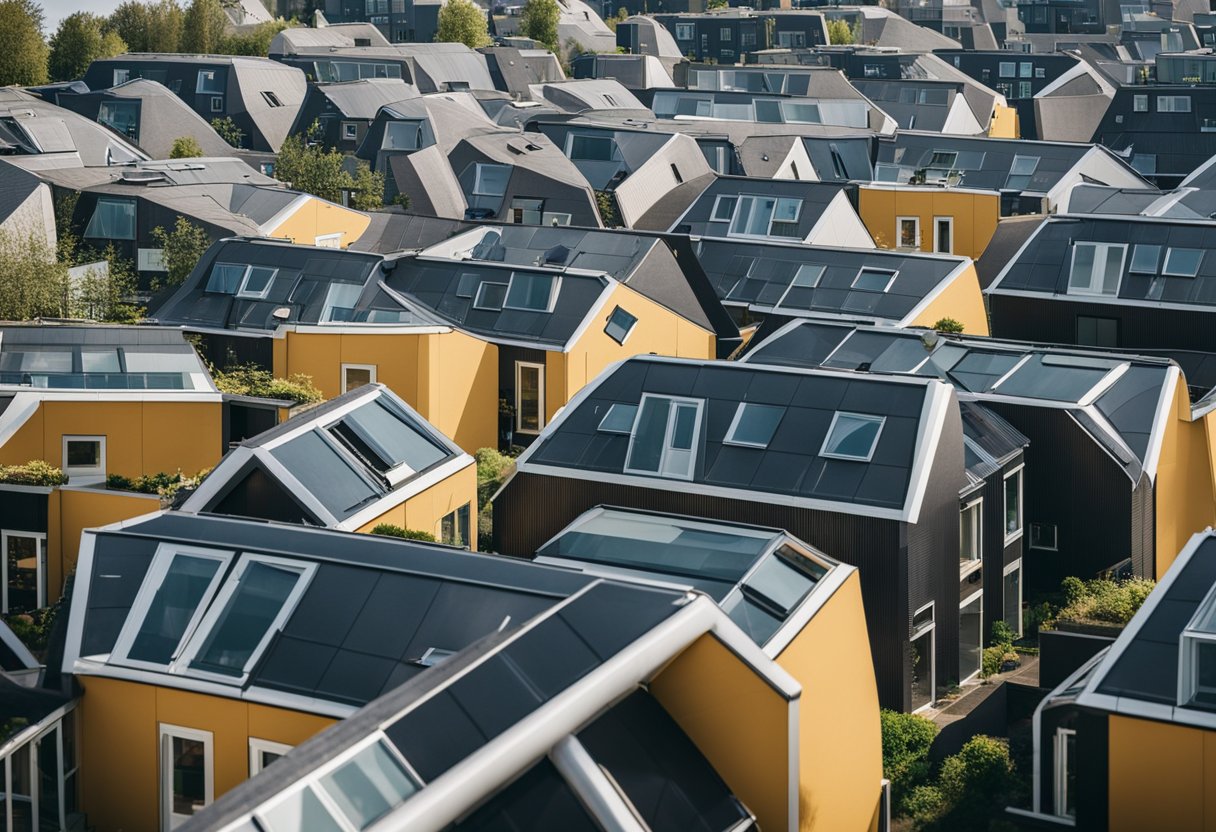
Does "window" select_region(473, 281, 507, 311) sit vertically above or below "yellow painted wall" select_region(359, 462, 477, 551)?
above

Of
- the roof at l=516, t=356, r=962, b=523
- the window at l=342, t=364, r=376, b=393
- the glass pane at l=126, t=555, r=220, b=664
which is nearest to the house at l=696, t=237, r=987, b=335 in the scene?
the window at l=342, t=364, r=376, b=393

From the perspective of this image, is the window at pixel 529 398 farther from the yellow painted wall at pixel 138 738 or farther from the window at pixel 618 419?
the yellow painted wall at pixel 138 738

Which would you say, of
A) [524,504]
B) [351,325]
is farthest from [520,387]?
[524,504]

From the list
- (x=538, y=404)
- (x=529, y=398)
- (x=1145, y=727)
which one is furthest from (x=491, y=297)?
(x=1145, y=727)

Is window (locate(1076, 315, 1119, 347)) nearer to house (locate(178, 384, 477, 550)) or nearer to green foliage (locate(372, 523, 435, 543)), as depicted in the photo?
house (locate(178, 384, 477, 550))

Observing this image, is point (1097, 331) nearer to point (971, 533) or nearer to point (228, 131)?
point (971, 533)

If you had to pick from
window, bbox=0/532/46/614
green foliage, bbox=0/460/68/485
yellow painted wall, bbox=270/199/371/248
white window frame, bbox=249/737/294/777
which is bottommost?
window, bbox=0/532/46/614
